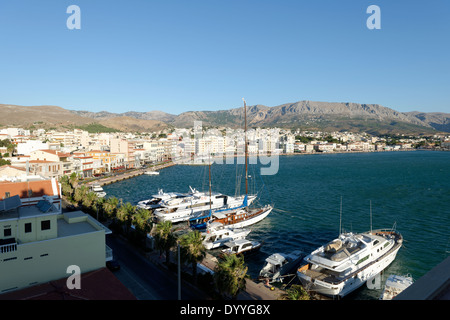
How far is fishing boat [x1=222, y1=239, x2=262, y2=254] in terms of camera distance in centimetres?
2017

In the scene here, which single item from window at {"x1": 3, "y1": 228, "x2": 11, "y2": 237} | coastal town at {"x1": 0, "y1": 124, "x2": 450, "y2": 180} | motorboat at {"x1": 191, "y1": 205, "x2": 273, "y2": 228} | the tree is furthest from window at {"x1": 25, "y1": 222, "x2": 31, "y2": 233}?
coastal town at {"x1": 0, "y1": 124, "x2": 450, "y2": 180}

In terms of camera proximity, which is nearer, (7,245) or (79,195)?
(7,245)

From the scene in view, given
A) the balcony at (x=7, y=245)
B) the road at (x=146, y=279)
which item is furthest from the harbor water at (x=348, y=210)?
the balcony at (x=7, y=245)

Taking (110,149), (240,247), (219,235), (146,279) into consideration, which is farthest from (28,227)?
(110,149)

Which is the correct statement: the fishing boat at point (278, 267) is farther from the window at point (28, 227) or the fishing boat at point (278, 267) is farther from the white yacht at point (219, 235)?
the window at point (28, 227)

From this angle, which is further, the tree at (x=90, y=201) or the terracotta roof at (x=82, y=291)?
the tree at (x=90, y=201)

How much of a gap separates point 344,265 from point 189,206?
17.7 meters

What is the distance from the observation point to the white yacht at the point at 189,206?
2811 cm

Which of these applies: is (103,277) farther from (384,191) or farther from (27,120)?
(27,120)

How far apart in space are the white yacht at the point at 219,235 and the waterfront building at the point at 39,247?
9549 millimetres

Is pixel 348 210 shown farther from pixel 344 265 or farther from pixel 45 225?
pixel 45 225

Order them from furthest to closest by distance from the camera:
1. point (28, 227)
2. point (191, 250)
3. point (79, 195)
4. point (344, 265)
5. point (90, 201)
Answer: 1. point (79, 195)
2. point (90, 201)
3. point (344, 265)
4. point (191, 250)
5. point (28, 227)

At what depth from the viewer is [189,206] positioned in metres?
30.1
